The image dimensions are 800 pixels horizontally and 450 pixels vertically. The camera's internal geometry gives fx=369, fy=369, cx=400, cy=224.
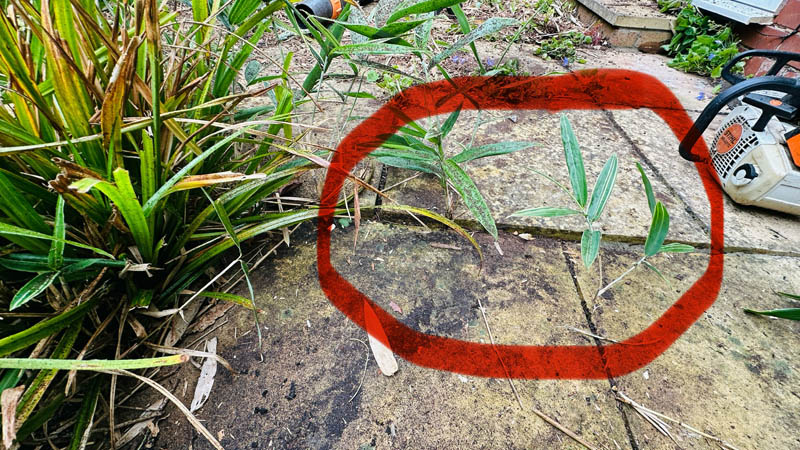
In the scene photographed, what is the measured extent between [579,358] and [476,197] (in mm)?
415

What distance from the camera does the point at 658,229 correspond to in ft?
2.62

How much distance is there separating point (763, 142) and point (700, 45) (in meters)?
1.64

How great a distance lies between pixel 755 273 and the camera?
3.32 ft

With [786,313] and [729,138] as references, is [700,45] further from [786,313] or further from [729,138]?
[786,313]

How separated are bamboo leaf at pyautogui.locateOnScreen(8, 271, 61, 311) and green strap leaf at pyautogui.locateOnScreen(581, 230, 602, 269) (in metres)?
0.97

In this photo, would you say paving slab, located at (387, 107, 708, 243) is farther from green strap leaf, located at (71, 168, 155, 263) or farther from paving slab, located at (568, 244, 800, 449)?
green strap leaf, located at (71, 168, 155, 263)

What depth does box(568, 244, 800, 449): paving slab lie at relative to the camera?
706 millimetres

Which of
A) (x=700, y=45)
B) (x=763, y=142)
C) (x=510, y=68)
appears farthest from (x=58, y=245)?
(x=700, y=45)

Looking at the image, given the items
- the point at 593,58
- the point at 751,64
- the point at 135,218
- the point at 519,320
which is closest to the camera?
the point at 135,218

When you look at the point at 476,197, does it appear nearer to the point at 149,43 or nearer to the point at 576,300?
the point at 576,300

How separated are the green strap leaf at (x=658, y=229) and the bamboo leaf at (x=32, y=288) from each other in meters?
1.10

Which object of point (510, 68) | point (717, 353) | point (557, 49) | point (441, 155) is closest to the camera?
point (717, 353)

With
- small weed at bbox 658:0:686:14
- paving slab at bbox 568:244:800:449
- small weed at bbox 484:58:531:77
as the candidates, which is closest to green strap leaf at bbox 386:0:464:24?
paving slab at bbox 568:244:800:449

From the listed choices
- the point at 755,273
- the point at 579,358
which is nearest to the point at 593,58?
the point at 755,273
